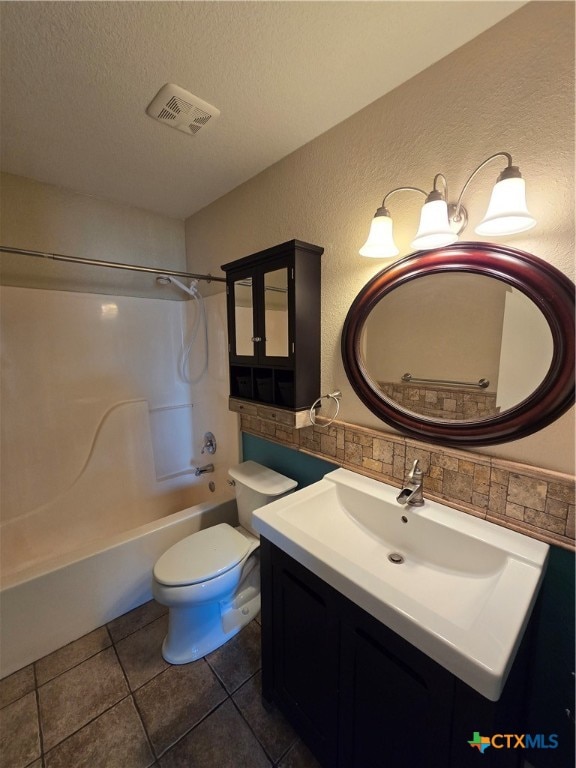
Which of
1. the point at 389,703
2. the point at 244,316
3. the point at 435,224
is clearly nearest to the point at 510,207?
the point at 435,224

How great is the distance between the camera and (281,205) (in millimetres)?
1590

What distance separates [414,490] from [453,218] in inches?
35.6

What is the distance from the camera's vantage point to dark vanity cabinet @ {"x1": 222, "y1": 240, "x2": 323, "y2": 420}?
1368mm

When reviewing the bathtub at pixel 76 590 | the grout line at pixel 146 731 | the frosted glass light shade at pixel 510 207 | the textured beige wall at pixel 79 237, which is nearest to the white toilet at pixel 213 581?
the grout line at pixel 146 731

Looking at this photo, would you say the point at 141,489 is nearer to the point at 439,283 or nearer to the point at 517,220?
the point at 439,283

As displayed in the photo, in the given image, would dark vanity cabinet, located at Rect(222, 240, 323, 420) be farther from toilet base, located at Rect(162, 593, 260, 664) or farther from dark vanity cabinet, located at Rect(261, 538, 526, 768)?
toilet base, located at Rect(162, 593, 260, 664)

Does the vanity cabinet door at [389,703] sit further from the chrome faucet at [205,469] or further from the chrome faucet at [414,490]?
the chrome faucet at [205,469]

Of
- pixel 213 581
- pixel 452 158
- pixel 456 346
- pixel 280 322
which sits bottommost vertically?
pixel 213 581

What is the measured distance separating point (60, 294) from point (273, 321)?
1390 mm

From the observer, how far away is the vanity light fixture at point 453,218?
807 mm

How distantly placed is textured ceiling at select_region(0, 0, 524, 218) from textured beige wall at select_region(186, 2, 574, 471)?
7 centimetres

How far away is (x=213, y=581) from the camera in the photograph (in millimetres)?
1346

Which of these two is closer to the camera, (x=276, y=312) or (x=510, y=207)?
(x=510, y=207)

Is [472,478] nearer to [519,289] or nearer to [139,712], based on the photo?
[519,289]
